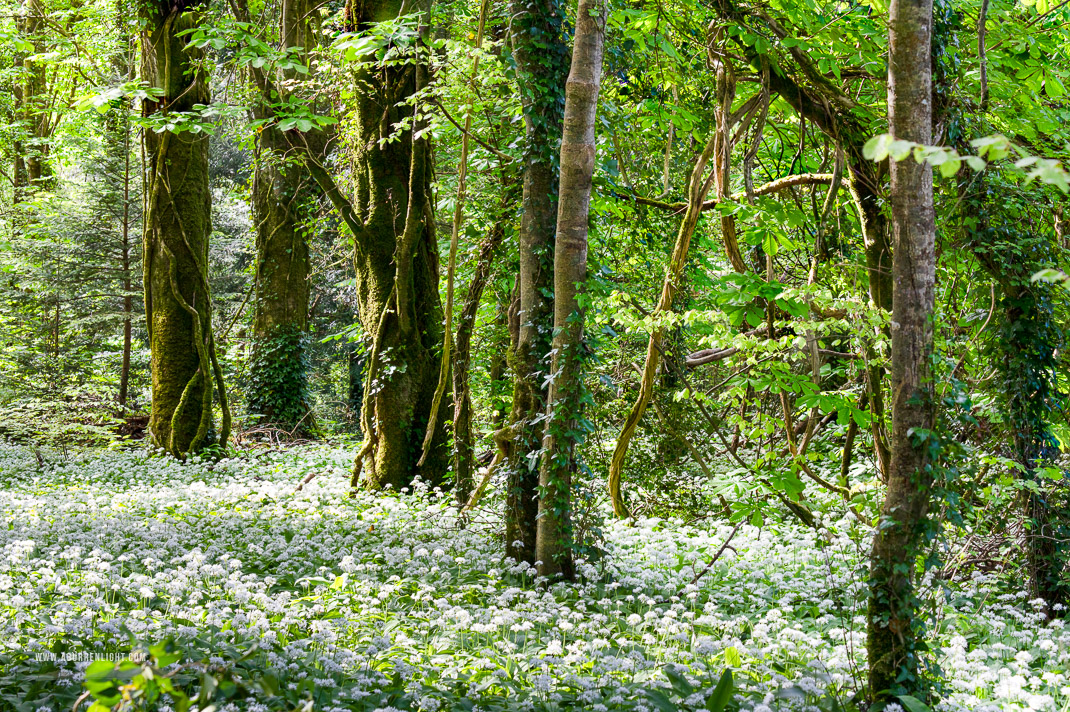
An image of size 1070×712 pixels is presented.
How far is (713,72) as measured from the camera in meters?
5.75

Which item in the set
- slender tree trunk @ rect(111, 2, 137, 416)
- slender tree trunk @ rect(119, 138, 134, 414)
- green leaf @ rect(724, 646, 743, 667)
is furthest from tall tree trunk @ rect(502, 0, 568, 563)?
slender tree trunk @ rect(119, 138, 134, 414)

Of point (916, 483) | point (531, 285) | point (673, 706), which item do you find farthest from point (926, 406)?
point (531, 285)

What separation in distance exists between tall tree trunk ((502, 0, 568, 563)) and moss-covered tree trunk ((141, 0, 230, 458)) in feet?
21.5

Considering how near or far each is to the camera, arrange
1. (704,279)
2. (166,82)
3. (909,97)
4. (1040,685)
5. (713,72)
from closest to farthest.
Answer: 1. (909,97)
2. (1040,685)
3. (713,72)
4. (704,279)
5. (166,82)

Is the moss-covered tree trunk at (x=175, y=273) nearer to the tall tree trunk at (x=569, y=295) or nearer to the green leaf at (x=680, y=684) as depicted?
the tall tree trunk at (x=569, y=295)

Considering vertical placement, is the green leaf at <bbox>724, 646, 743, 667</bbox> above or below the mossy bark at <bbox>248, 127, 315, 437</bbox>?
below

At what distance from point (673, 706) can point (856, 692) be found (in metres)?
0.95

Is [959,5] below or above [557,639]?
above

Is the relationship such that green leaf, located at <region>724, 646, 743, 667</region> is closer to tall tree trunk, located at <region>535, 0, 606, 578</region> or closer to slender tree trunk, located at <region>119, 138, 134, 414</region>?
tall tree trunk, located at <region>535, 0, 606, 578</region>

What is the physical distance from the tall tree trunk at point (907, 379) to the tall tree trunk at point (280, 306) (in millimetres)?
12132

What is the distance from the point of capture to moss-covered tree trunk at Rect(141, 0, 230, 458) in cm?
1059

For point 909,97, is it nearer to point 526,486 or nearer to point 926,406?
point 926,406

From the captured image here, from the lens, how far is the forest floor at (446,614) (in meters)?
3.37

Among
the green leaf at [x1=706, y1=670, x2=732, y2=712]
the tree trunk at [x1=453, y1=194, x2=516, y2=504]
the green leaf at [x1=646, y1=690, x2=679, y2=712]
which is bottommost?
the green leaf at [x1=646, y1=690, x2=679, y2=712]
